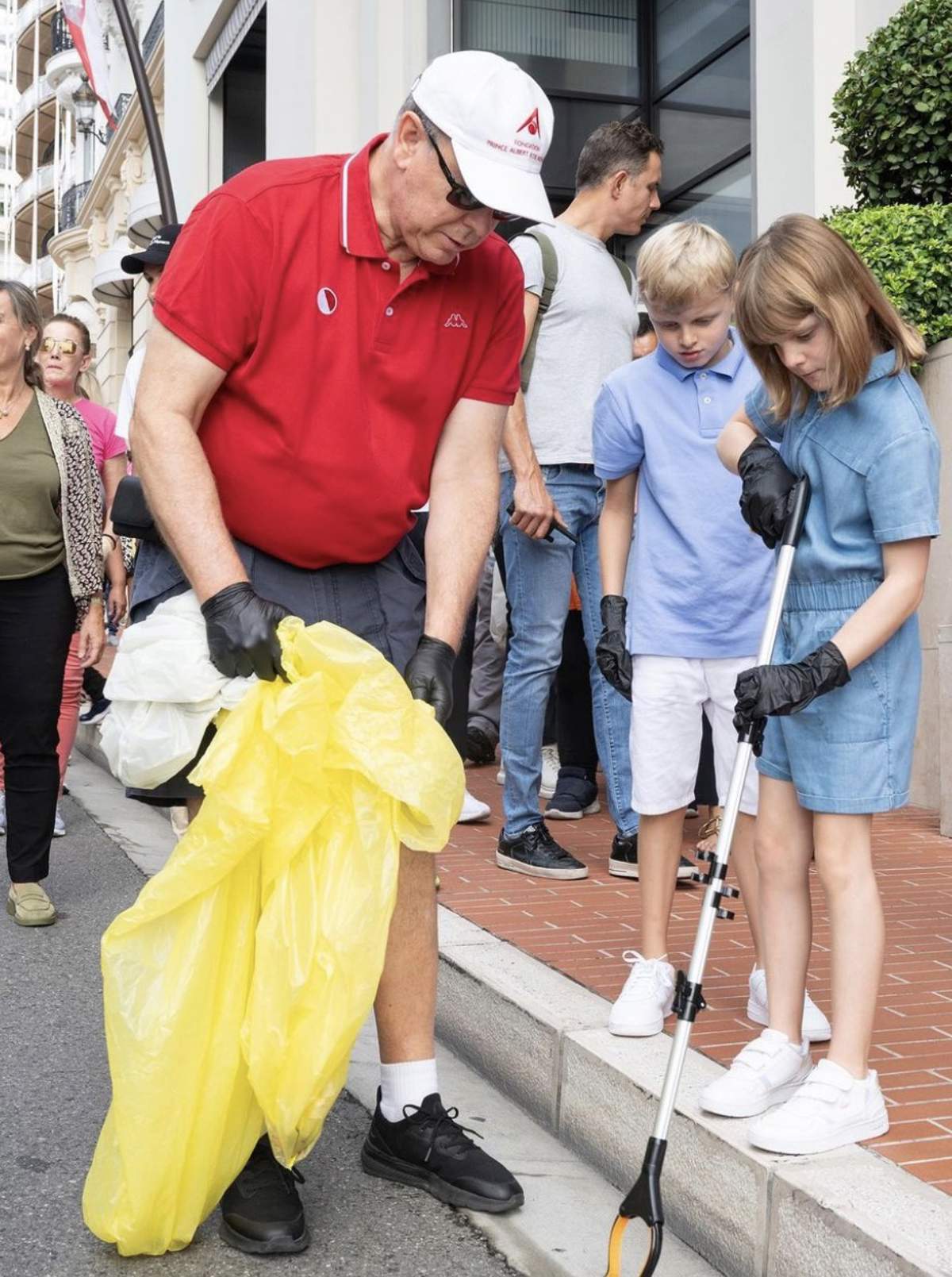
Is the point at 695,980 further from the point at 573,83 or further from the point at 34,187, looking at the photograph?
the point at 34,187

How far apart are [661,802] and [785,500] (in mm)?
929

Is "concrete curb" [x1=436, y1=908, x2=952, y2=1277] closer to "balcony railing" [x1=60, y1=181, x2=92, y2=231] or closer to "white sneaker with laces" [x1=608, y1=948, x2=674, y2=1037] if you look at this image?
"white sneaker with laces" [x1=608, y1=948, x2=674, y2=1037]

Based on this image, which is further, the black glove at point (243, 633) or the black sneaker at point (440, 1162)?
the black sneaker at point (440, 1162)

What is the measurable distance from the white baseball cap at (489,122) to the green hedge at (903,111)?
3.80 metres

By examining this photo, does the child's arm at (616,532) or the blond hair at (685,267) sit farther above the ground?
the blond hair at (685,267)

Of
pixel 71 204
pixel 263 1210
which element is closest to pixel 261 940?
pixel 263 1210

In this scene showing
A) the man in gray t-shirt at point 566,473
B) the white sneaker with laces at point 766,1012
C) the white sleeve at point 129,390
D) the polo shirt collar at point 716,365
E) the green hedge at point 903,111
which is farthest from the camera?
the green hedge at point 903,111

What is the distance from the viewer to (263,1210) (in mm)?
2740

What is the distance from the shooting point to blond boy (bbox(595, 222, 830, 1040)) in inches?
142

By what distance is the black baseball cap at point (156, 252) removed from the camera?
4.70m

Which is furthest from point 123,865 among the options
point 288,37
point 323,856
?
point 288,37

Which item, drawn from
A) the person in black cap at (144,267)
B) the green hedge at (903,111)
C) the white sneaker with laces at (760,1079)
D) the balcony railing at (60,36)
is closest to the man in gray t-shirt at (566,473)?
the person in black cap at (144,267)

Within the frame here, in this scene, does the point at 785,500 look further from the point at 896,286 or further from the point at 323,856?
the point at 896,286

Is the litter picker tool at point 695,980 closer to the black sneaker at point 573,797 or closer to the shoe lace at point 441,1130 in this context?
the shoe lace at point 441,1130
